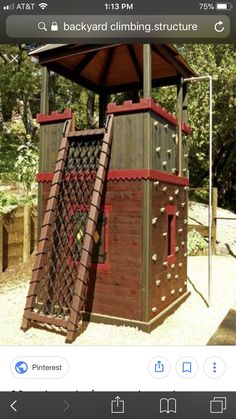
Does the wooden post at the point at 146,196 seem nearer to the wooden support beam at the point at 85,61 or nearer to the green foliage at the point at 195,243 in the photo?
the wooden support beam at the point at 85,61

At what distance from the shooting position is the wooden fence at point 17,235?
11.3 metres

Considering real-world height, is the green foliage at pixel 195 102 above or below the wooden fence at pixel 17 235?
above

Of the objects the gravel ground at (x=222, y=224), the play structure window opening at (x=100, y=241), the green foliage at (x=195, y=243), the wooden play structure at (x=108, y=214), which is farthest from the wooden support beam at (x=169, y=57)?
the green foliage at (x=195, y=243)

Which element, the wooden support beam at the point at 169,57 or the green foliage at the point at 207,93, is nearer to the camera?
the wooden support beam at the point at 169,57

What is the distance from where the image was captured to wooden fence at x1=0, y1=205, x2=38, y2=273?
447 inches

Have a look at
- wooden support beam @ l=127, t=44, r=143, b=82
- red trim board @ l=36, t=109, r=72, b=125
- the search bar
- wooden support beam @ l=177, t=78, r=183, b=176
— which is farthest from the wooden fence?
the search bar

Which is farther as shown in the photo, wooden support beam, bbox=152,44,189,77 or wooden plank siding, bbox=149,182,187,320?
wooden support beam, bbox=152,44,189,77

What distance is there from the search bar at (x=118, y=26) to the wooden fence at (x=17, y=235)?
8.60 metres

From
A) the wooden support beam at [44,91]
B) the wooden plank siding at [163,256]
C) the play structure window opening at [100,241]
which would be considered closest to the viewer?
the wooden plank siding at [163,256]

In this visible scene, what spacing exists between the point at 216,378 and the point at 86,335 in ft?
14.1

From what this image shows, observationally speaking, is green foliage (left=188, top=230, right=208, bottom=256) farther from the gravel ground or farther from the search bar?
the search bar

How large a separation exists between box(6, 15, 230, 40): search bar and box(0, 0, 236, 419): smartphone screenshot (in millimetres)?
13
